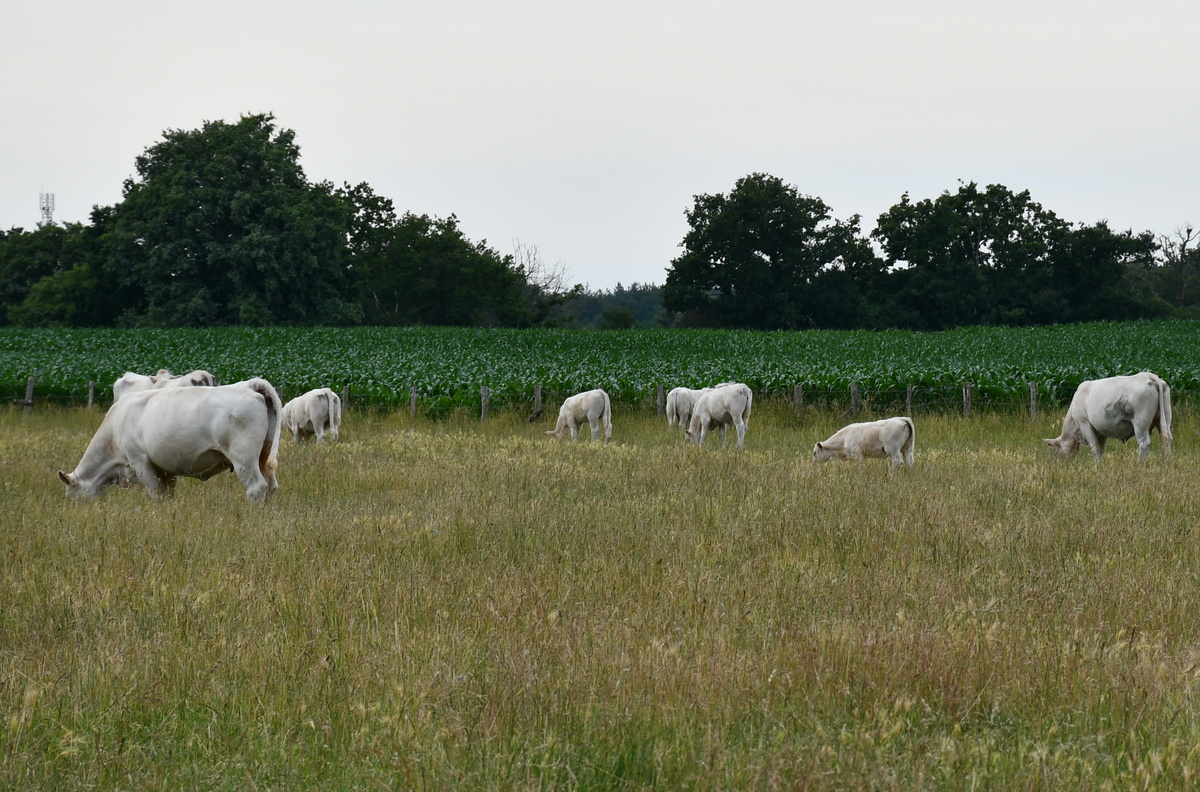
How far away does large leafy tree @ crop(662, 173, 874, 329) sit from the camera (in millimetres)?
73438

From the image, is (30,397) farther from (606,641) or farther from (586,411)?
(606,641)

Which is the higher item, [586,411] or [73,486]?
[586,411]

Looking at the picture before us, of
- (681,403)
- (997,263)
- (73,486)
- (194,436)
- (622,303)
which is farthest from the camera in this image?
(622,303)

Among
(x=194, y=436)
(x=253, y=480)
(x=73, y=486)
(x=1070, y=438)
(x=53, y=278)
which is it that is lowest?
(x=73, y=486)

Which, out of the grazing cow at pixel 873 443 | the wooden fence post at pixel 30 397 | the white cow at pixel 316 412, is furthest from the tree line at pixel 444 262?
the grazing cow at pixel 873 443

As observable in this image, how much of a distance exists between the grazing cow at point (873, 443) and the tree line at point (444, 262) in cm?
4829

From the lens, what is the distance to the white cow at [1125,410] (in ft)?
48.1

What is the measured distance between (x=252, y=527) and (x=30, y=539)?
1.60 metres

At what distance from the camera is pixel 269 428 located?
10875mm

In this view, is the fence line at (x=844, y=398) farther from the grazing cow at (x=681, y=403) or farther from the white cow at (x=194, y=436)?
the white cow at (x=194, y=436)

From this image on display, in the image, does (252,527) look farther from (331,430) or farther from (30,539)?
(331,430)

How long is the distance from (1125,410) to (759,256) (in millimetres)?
60820

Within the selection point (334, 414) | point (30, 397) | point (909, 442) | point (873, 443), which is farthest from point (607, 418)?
point (30, 397)

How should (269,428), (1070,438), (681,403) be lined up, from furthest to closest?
(681,403), (1070,438), (269,428)
